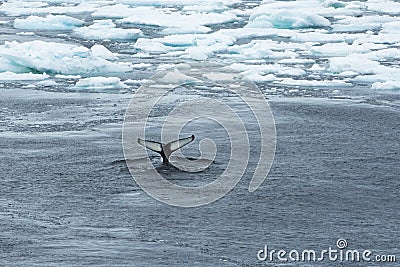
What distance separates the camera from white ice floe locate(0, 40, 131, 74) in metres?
17.1

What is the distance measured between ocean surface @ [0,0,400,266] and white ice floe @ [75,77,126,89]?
20 millimetres

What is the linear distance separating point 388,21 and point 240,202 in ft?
52.8

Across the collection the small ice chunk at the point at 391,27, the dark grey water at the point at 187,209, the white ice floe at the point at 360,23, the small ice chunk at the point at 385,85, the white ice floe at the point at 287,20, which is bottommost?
the white ice floe at the point at 360,23

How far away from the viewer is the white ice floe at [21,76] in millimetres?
16672

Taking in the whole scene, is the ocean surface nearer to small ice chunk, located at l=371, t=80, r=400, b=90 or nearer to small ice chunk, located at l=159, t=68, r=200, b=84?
small ice chunk, located at l=371, t=80, r=400, b=90

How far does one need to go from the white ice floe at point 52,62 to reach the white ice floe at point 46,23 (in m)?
6.38

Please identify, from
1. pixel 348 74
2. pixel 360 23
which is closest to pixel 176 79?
pixel 348 74

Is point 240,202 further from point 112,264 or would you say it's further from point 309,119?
point 309,119

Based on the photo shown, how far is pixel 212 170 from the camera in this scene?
10789mm

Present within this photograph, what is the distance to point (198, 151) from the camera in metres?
11.6

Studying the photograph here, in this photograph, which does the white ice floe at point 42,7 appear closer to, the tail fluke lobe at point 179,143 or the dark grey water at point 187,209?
the dark grey water at point 187,209

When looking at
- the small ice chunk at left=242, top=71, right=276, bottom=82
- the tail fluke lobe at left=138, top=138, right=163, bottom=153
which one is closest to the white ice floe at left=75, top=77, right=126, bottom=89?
the small ice chunk at left=242, top=71, right=276, bottom=82

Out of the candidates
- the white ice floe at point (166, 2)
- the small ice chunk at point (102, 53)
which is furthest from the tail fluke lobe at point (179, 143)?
the white ice floe at point (166, 2)

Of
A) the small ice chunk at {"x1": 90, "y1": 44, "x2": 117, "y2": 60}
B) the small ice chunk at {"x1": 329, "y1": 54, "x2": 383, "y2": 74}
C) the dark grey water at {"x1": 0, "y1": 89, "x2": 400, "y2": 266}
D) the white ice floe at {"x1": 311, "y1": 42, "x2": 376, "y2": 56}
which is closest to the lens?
the dark grey water at {"x1": 0, "y1": 89, "x2": 400, "y2": 266}
